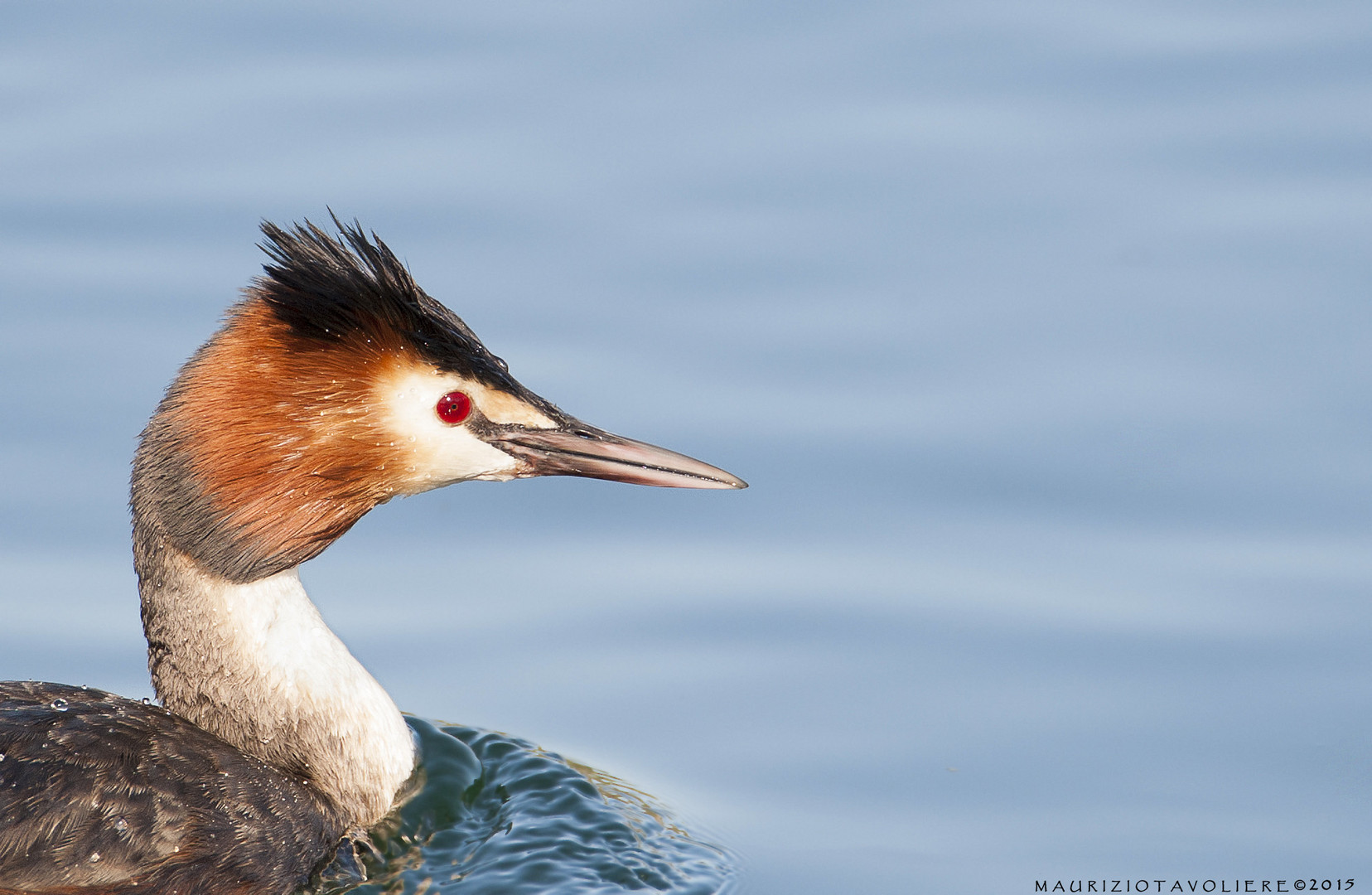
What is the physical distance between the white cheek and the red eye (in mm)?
17

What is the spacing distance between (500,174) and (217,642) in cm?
422

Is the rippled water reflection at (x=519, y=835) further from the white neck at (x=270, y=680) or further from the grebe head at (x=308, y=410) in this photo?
the grebe head at (x=308, y=410)

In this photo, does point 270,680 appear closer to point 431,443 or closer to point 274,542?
point 274,542

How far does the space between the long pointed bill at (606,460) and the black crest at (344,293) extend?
48cm

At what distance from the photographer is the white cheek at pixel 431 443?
6.53 meters

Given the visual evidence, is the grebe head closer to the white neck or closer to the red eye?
the red eye

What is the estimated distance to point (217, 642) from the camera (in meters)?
6.68

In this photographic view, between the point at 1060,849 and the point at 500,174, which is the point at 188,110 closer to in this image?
the point at 500,174

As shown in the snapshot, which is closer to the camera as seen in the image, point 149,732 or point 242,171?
point 149,732

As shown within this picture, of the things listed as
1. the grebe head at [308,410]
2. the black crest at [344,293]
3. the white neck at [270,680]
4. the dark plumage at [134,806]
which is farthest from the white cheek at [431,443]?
the dark plumage at [134,806]

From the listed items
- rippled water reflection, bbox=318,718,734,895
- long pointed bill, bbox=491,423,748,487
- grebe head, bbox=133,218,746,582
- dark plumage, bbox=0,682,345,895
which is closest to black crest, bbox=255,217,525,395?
grebe head, bbox=133,218,746,582

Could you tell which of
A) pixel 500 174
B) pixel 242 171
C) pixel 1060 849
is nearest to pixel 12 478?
pixel 242 171

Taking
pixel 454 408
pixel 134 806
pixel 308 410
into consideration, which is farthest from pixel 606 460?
pixel 134 806

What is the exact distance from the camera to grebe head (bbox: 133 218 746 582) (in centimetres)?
639
